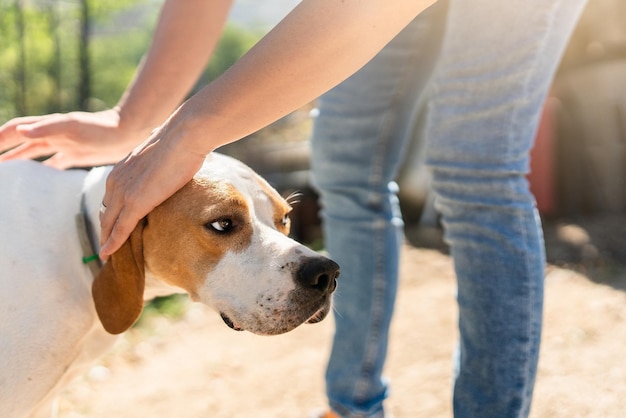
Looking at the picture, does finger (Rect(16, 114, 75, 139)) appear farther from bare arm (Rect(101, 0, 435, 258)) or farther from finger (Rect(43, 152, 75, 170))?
bare arm (Rect(101, 0, 435, 258))

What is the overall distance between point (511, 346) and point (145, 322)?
9.19 feet

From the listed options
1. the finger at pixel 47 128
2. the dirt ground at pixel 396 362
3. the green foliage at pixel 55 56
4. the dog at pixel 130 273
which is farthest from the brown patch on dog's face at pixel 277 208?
the green foliage at pixel 55 56

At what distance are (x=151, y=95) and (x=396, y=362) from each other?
172 centimetres

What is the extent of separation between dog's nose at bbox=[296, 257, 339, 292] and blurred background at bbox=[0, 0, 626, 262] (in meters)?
2.75

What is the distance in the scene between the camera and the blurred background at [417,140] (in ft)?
16.8

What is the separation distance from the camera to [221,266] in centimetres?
211

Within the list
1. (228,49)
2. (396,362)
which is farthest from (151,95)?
(228,49)

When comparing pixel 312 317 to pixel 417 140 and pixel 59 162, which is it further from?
pixel 417 140

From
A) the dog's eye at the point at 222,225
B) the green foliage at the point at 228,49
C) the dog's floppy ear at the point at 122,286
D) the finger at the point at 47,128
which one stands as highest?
the finger at the point at 47,128

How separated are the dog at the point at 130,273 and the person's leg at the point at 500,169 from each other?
0.43 metres

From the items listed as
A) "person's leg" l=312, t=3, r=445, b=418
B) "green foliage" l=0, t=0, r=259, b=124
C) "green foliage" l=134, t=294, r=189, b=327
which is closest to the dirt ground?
"green foliage" l=134, t=294, r=189, b=327

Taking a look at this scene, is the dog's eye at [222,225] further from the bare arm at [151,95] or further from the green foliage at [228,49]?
the green foliage at [228,49]

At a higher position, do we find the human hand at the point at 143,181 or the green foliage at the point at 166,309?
the human hand at the point at 143,181

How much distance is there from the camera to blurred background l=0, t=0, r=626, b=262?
5121 millimetres
